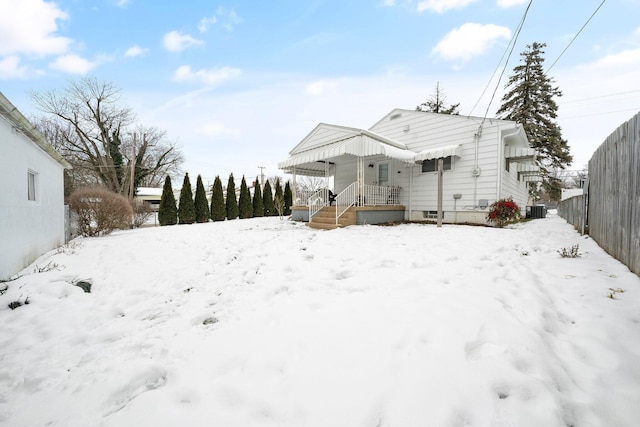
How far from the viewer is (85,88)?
21312mm

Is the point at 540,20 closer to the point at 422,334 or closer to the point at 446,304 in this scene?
the point at 446,304

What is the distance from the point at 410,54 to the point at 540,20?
199 inches

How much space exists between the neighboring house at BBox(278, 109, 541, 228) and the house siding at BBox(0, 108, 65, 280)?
288 inches

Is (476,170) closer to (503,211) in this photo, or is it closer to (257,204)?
(503,211)

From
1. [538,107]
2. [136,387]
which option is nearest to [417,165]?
[136,387]

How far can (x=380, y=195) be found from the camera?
1082 centimetres

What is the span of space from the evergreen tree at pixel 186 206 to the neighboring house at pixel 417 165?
682 centimetres

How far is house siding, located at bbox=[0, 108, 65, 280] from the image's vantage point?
4.32 m

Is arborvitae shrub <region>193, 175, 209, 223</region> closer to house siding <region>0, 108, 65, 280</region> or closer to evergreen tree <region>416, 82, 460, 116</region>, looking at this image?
house siding <region>0, 108, 65, 280</region>

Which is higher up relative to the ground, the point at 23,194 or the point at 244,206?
the point at 23,194

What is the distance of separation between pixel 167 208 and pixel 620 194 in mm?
17050

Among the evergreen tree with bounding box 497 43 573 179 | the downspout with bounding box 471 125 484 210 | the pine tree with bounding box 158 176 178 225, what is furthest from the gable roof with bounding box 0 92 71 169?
the evergreen tree with bounding box 497 43 573 179

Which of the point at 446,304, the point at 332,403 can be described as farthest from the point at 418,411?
the point at 446,304

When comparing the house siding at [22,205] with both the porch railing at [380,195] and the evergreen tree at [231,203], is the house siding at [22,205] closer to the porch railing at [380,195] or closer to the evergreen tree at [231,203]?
the porch railing at [380,195]
